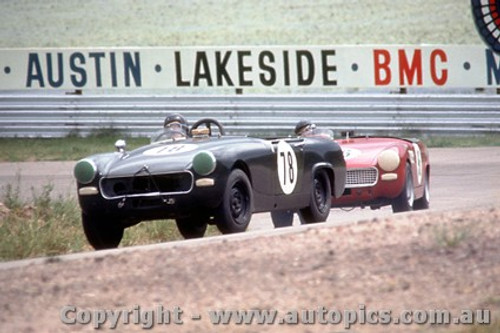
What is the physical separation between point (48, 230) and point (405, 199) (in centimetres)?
422

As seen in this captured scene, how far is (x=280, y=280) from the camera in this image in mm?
8422

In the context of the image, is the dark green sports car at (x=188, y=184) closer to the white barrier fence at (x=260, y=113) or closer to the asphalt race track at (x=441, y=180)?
the asphalt race track at (x=441, y=180)

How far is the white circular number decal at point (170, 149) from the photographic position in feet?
39.7

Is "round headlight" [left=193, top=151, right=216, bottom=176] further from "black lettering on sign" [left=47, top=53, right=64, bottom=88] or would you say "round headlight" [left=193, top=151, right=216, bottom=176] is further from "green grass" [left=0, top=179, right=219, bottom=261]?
"black lettering on sign" [left=47, top=53, right=64, bottom=88]

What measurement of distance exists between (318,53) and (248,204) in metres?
12.9

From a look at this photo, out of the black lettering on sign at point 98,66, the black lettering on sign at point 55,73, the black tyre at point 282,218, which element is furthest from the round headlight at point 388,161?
the black lettering on sign at point 55,73

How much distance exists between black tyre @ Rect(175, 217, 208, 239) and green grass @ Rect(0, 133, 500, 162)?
8.98 m

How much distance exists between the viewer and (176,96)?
24406mm

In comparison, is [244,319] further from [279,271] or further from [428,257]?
[428,257]

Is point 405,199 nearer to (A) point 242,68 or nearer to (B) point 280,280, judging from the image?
(B) point 280,280

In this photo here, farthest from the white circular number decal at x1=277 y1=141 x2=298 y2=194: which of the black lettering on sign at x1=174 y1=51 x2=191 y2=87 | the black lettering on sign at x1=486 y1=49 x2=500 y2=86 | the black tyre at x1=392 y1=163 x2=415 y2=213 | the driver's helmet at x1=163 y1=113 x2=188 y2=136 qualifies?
the black lettering on sign at x1=174 y1=51 x2=191 y2=87

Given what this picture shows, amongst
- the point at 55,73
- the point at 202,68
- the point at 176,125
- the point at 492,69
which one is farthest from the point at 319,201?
the point at 55,73

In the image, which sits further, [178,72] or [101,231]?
[178,72]

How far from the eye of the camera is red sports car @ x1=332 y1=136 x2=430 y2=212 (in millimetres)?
14727
